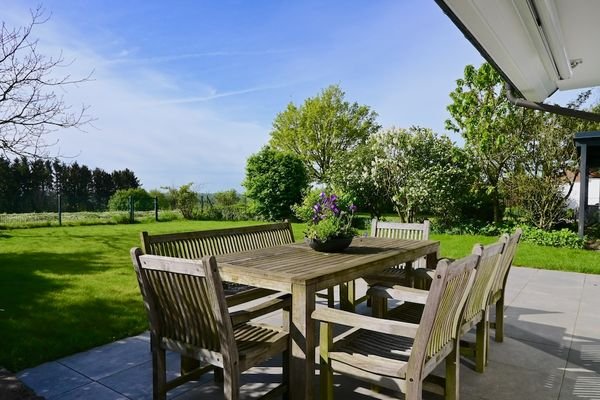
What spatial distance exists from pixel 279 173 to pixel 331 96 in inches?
540

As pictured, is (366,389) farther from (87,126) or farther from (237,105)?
(237,105)

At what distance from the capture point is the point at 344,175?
1360cm

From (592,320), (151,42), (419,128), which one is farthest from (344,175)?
(592,320)

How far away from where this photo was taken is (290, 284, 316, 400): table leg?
85.8 inches

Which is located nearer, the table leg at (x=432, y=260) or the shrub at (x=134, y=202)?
the table leg at (x=432, y=260)

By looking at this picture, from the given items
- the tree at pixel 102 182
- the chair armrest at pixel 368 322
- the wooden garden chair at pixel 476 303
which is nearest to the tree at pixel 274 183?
the tree at pixel 102 182

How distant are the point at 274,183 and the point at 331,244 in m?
13.1

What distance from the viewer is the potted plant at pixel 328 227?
3.24 m

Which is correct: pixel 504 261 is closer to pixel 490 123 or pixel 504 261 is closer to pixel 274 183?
pixel 490 123

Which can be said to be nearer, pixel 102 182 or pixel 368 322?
pixel 368 322

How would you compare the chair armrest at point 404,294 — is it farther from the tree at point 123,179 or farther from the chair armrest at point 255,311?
the tree at point 123,179

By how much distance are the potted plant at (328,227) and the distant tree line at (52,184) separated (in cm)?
924

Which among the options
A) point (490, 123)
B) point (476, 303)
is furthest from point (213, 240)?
point (490, 123)

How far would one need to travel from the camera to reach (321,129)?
27.7 m
